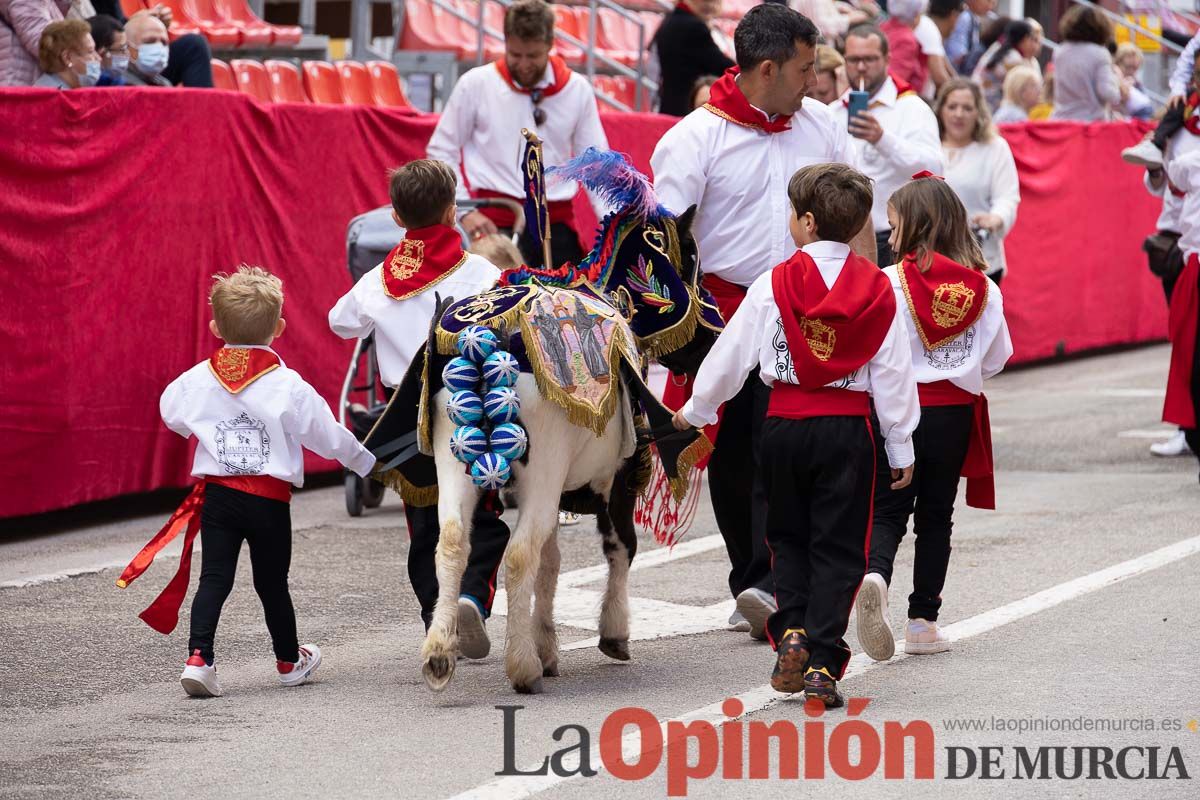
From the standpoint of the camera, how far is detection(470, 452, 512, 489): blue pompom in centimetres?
579

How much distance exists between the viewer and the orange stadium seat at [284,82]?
14609mm

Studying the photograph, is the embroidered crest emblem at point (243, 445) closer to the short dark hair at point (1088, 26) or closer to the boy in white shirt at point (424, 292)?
the boy in white shirt at point (424, 292)

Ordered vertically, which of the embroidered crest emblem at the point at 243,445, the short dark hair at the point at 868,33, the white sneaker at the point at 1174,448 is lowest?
the white sneaker at the point at 1174,448

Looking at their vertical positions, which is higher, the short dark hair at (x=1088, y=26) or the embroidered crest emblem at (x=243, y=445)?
the short dark hair at (x=1088, y=26)

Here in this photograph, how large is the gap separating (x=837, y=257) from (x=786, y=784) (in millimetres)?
1724

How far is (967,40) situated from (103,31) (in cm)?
1106

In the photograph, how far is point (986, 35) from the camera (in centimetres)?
2103

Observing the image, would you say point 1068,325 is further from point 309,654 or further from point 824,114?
point 309,654

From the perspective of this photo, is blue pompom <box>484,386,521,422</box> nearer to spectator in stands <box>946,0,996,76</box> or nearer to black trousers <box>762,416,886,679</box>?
black trousers <box>762,416,886,679</box>

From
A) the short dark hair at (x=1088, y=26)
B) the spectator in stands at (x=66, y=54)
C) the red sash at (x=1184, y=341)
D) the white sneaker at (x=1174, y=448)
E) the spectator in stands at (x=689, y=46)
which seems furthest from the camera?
the short dark hair at (x=1088, y=26)

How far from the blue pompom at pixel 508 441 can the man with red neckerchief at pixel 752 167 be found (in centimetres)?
130

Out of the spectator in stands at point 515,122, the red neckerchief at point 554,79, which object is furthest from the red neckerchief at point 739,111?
the red neckerchief at point 554,79

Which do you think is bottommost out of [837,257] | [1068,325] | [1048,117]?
[1068,325]

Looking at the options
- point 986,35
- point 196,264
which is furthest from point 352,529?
point 986,35
